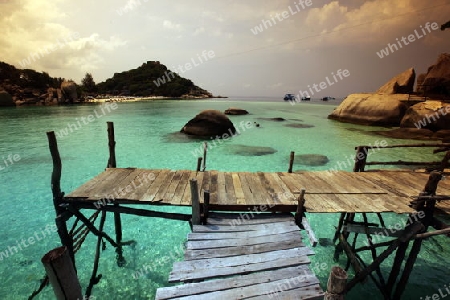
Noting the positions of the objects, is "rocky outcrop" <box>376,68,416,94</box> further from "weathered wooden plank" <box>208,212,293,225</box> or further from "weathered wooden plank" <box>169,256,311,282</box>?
"weathered wooden plank" <box>169,256,311,282</box>

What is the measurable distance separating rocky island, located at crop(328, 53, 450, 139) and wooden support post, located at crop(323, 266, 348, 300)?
1205 inches

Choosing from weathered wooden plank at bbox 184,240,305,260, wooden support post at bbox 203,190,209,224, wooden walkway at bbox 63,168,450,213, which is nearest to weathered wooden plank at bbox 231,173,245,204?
wooden walkway at bbox 63,168,450,213

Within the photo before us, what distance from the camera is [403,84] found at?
38000mm

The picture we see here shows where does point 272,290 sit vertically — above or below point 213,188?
below

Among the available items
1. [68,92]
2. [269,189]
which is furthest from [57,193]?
[68,92]

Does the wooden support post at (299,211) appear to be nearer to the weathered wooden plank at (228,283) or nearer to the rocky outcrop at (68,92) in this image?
the weathered wooden plank at (228,283)

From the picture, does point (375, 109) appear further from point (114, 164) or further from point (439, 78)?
point (114, 164)

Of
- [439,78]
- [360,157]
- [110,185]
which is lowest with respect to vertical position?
[439,78]

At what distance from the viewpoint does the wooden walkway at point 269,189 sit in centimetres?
529

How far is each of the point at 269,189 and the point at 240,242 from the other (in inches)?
79.6

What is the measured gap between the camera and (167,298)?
339 cm

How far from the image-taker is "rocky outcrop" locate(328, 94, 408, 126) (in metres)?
33.0

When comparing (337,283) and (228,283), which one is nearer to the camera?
(337,283)

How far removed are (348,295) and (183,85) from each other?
146647 millimetres
